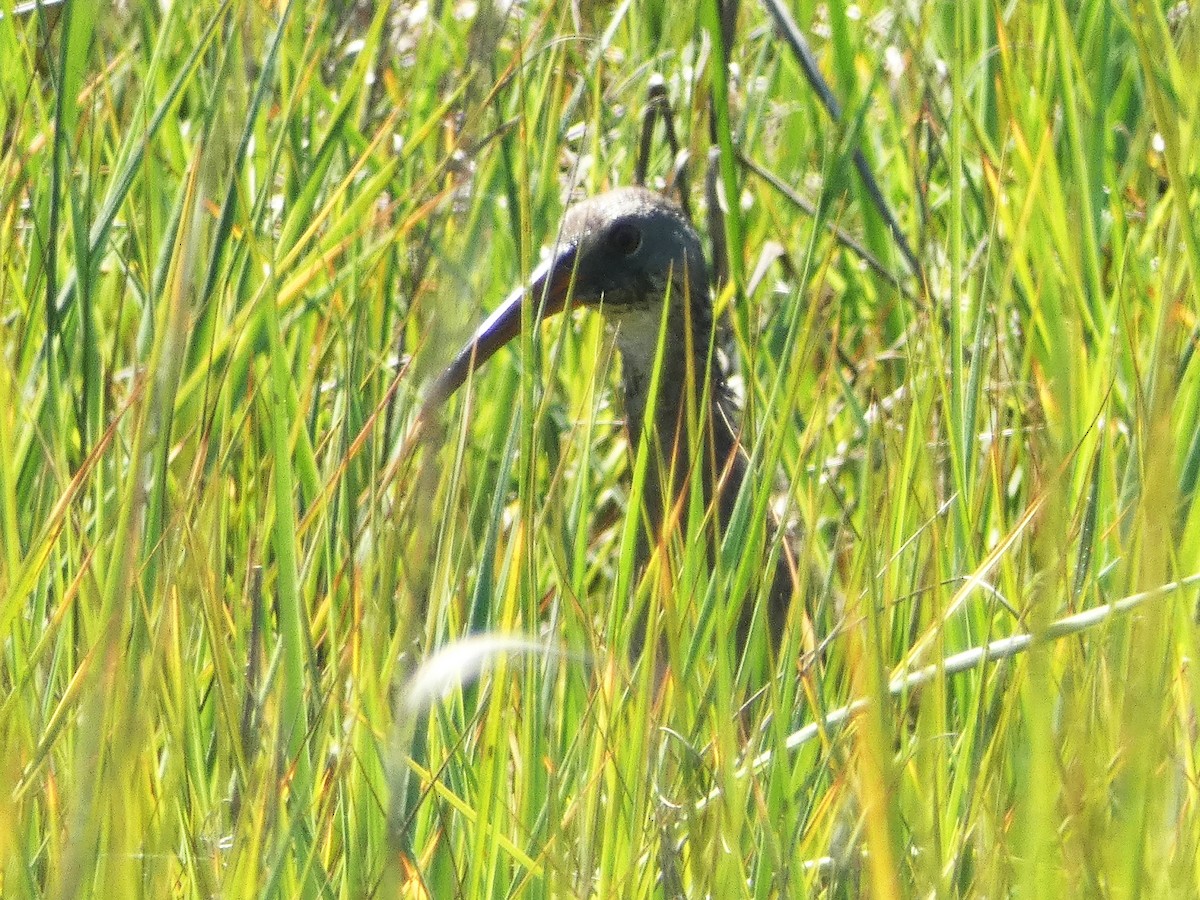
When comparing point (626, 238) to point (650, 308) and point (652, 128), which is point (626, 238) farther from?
point (652, 128)

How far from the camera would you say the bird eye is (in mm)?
2287

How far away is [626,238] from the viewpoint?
232 centimetres

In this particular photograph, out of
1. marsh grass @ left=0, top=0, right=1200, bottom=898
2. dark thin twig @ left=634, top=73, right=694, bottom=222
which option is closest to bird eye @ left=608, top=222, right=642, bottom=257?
marsh grass @ left=0, top=0, right=1200, bottom=898

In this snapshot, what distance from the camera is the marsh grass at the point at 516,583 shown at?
39.0 inches

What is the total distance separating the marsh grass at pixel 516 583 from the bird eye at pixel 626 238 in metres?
0.11

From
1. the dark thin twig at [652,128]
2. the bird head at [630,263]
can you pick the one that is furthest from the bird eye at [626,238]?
the dark thin twig at [652,128]

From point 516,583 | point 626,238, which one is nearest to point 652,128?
point 626,238

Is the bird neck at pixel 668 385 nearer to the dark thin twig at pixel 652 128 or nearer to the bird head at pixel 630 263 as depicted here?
the bird head at pixel 630 263

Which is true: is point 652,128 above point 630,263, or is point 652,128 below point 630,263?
above

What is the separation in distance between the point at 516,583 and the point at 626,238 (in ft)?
2.99

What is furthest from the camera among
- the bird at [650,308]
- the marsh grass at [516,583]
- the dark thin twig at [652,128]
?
the dark thin twig at [652,128]

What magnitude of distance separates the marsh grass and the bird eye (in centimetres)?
11

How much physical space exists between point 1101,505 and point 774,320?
37.1 inches

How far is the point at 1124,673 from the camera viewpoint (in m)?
1.24
